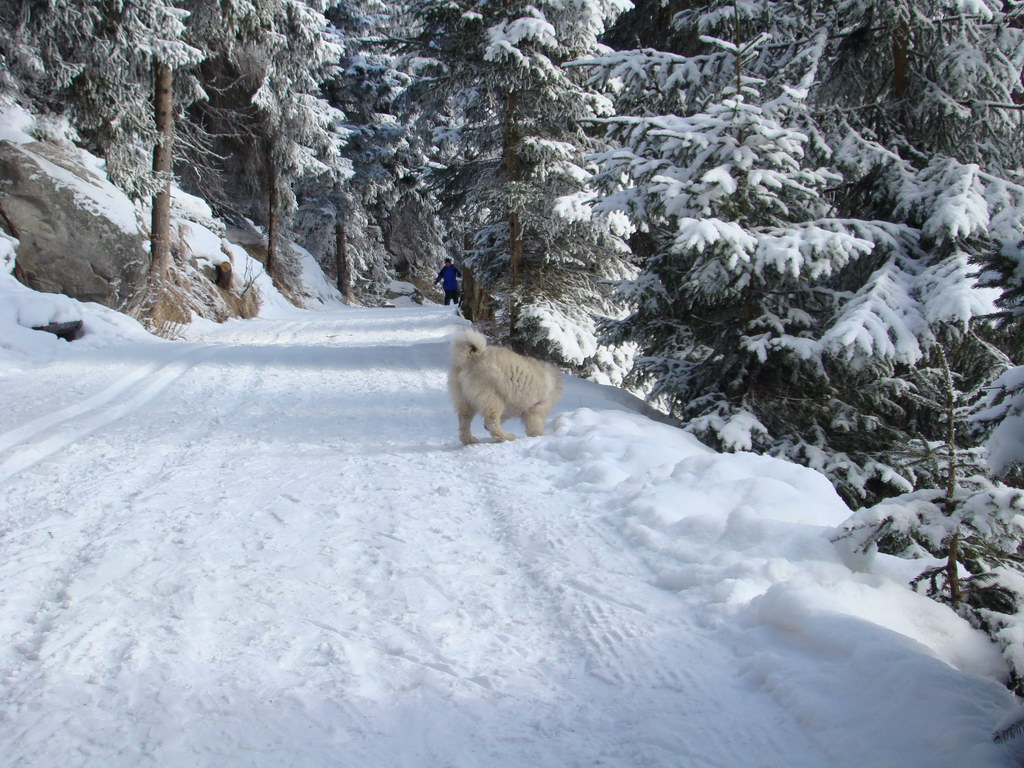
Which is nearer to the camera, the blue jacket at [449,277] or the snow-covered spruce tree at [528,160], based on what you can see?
the snow-covered spruce tree at [528,160]

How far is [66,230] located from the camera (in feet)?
44.9

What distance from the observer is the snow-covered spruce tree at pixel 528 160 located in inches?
432

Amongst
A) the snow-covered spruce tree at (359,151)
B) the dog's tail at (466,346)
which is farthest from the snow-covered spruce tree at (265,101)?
the dog's tail at (466,346)

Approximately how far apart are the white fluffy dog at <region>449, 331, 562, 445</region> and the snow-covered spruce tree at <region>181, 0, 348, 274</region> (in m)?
13.4

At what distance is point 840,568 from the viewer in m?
3.28

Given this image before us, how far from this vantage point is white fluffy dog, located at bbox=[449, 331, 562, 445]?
6.09 meters

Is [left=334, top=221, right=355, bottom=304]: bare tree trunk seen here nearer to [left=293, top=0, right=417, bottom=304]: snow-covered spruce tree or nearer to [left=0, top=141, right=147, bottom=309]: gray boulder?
[left=293, top=0, right=417, bottom=304]: snow-covered spruce tree

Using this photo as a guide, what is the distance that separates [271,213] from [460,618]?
2467 centimetres

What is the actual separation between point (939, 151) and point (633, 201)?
427 cm

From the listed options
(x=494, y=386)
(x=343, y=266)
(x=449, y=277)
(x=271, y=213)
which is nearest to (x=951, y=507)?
(x=494, y=386)

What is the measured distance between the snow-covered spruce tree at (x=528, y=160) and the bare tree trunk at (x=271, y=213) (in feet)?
41.9

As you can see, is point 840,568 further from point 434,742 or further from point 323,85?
point 323,85

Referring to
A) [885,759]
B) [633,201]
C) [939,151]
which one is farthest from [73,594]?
[939,151]

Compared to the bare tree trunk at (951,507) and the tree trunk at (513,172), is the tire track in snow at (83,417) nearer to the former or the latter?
the tree trunk at (513,172)
